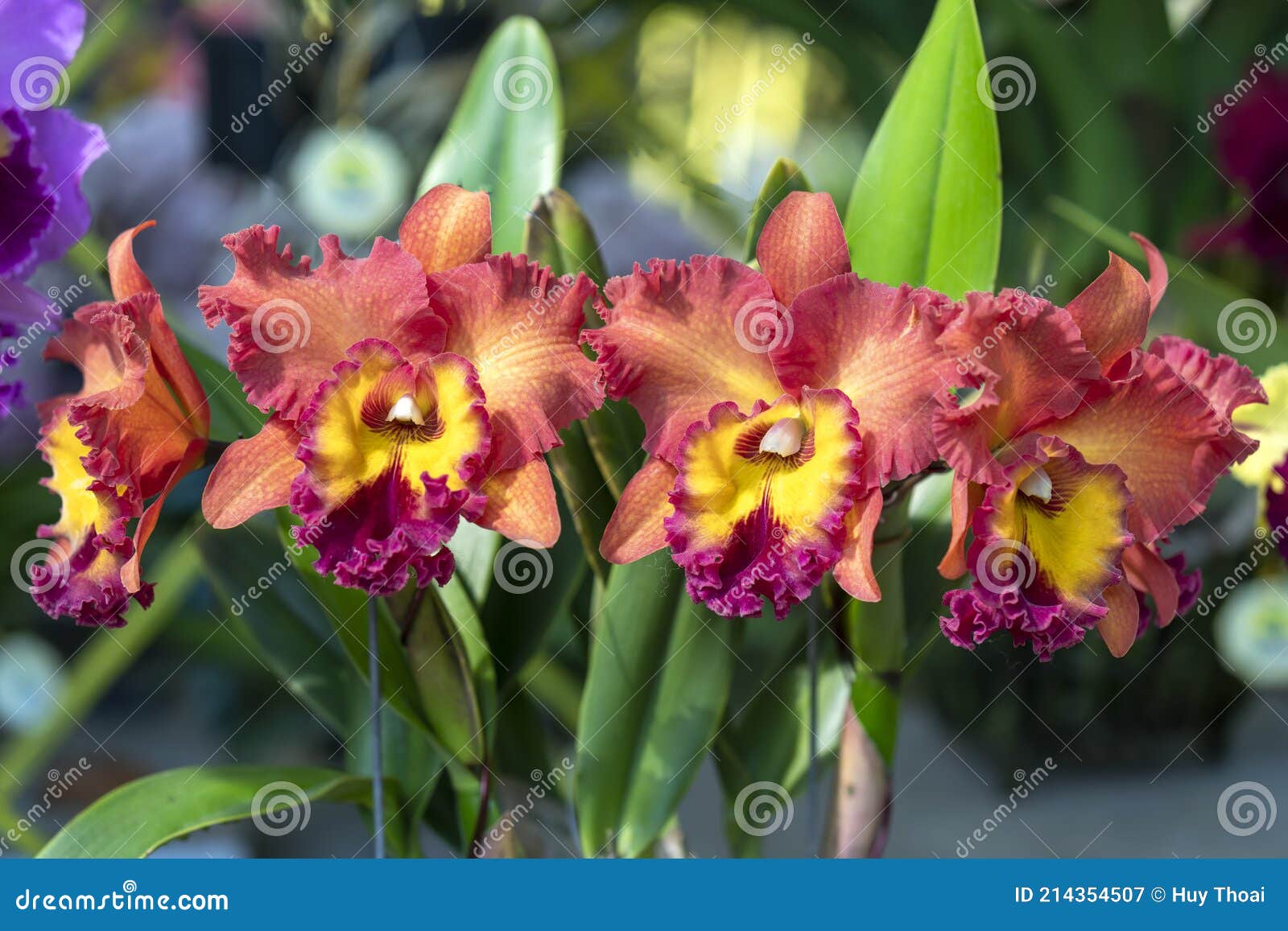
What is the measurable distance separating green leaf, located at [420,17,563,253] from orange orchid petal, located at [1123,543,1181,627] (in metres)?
0.32

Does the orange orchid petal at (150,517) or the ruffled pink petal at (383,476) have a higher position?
the ruffled pink petal at (383,476)

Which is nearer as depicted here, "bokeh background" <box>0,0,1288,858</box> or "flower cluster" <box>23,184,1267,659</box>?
"flower cluster" <box>23,184,1267,659</box>

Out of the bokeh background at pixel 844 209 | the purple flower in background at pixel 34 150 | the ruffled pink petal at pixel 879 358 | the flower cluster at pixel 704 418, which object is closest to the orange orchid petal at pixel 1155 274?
the flower cluster at pixel 704 418

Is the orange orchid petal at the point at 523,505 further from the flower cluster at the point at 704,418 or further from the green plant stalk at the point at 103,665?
the green plant stalk at the point at 103,665

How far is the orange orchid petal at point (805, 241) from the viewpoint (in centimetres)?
42

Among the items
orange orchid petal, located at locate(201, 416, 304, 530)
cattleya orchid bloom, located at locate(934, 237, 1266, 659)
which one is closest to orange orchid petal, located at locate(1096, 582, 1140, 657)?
cattleya orchid bloom, located at locate(934, 237, 1266, 659)

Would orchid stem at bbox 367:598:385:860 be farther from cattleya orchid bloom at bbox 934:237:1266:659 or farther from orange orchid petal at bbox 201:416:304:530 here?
cattleya orchid bloom at bbox 934:237:1266:659

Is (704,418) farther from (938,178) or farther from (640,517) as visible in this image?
(938,178)

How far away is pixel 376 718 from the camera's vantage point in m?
0.44

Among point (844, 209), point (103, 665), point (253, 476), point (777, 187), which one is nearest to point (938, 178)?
point (777, 187)

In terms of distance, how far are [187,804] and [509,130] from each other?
0.36 m

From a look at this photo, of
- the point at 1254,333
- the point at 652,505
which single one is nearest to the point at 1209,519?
the point at 1254,333

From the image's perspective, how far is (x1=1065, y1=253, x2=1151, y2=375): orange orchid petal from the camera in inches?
16.0

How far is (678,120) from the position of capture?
1.87 m
